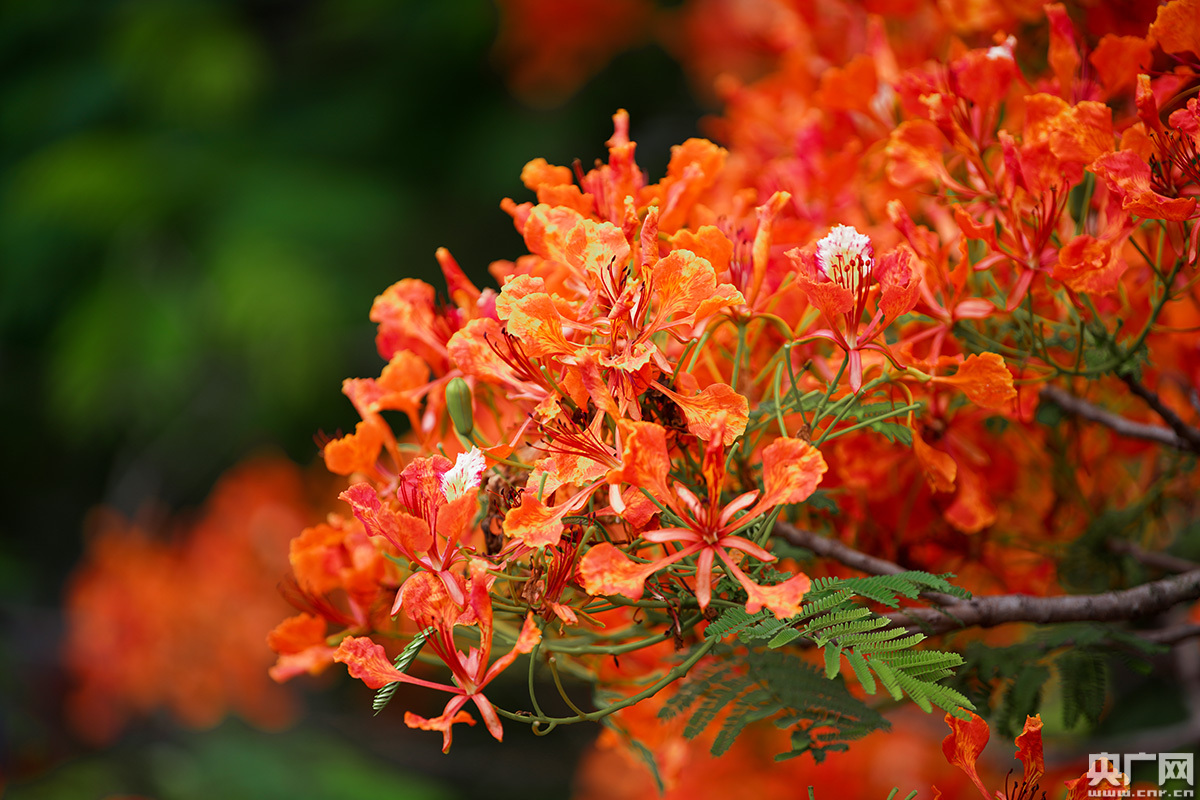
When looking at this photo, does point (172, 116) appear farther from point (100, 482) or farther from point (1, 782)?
point (1, 782)

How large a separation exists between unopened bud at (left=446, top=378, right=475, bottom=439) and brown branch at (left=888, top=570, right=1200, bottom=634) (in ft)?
0.94

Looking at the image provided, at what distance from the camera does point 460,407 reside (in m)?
0.57

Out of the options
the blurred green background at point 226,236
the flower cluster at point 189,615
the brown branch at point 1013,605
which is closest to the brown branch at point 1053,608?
the brown branch at point 1013,605

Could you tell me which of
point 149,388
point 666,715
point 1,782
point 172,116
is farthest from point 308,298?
point 666,715

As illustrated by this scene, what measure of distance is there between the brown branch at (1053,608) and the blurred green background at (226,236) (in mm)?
2124

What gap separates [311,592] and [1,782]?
2410mm

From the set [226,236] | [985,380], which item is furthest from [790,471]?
[226,236]

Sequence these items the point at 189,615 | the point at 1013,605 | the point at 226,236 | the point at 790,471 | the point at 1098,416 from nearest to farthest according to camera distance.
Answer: the point at 790,471, the point at 1013,605, the point at 1098,416, the point at 189,615, the point at 226,236

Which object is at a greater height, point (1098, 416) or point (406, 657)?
point (1098, 416)

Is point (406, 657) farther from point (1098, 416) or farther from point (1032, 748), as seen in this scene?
point (1098, 416)

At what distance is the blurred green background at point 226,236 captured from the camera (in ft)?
8.55

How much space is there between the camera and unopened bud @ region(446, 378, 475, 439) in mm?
567

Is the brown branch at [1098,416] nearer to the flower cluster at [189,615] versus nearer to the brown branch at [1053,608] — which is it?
the brown branch at [1053,608]

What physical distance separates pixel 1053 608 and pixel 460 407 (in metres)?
0.39
